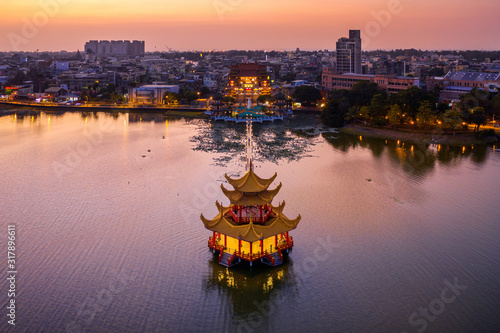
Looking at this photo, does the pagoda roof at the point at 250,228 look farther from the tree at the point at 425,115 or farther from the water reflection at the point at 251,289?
the tree at the point at 425,115

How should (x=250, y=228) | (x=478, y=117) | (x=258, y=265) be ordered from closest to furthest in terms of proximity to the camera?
(x=250, y=228) → (x=258, y=265) → (x=478, y=117)

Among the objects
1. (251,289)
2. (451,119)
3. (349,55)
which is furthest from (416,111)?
(349,55)

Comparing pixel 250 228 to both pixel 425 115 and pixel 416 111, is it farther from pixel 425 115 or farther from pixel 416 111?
pixel 416 111

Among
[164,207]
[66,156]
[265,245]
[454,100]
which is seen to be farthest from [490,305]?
[454,100]

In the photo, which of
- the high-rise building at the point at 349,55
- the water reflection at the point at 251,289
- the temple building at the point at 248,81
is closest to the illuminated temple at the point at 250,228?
the water reflection at the point at 251,289

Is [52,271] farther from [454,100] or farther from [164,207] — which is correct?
[454,100]

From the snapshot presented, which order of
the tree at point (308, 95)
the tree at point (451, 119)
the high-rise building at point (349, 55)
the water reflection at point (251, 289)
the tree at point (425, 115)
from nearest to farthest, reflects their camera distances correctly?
the water reflection at point (251, 289), the tree at point (451, 119), the tree at point (425, 115), the tree at point (308, 95), the high-rise building at point (349, 55)
